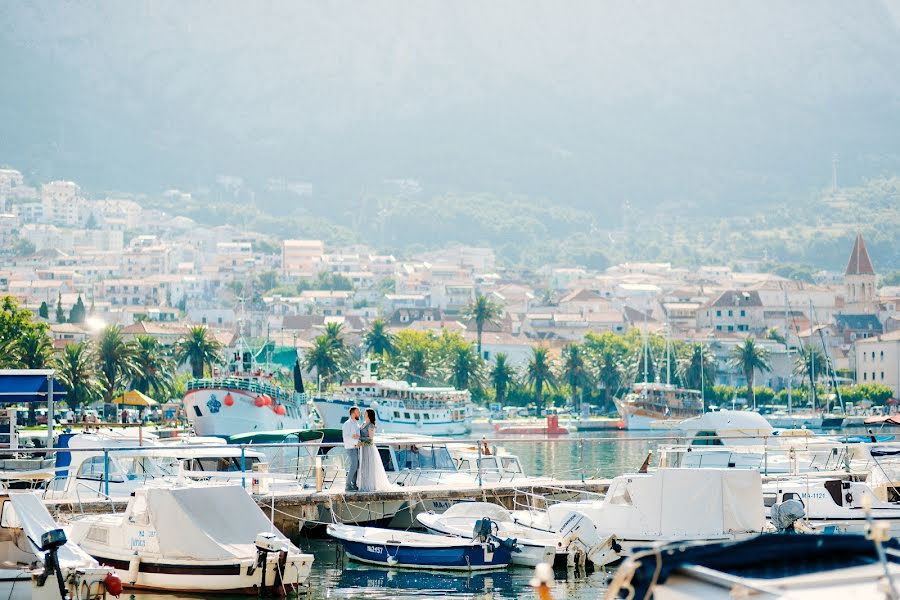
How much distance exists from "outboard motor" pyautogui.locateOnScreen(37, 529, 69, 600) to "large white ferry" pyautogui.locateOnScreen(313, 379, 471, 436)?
93.9 meters

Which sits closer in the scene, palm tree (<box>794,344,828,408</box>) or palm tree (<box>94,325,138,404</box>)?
palm tree (<box>94,325,138,404</box>)

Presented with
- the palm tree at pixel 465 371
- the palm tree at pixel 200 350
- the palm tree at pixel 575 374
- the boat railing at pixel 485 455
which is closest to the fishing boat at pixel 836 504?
the boat railing at pixel 485 455

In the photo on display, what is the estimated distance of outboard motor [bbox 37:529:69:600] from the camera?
1719 cm

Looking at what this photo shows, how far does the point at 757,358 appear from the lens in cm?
17612

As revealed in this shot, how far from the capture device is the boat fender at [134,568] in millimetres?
21891

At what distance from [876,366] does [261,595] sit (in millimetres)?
169405

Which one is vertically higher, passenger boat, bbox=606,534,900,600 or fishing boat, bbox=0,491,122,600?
passenger boat, bbox=606,534,900,600

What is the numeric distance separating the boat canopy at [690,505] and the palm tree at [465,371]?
143m

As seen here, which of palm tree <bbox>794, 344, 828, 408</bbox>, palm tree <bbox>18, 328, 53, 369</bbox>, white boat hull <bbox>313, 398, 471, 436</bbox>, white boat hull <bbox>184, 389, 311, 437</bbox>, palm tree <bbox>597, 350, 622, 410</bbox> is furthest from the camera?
palm tree <bbox>794, 344, 828, 408</bbox>

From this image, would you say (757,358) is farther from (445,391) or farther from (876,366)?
(445,391)

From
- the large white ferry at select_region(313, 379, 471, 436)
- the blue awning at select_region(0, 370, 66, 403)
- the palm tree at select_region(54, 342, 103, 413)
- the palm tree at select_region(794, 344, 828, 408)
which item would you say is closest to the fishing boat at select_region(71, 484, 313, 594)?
the blue awning at select_region(0, 370, 66, 403)

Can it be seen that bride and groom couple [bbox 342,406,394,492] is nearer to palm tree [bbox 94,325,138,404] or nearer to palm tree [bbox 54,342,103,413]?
palm tree [bbox 54,342,103,413]

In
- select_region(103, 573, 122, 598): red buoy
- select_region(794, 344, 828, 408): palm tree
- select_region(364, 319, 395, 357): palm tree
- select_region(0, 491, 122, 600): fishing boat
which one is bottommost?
select_region(103, 573, 122, 598): red buoy

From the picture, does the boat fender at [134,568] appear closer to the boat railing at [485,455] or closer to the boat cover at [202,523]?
the boat cover at [202,523]
